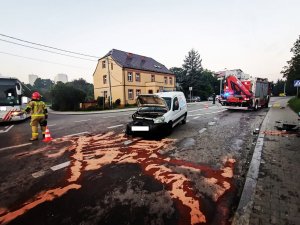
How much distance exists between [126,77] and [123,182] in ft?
94.9

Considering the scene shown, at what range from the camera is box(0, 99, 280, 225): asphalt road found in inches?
113

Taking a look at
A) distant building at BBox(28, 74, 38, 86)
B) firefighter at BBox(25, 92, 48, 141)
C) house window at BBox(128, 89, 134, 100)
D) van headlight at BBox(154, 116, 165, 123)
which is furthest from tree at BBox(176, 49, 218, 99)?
distant building at BBox(28, 74, 38, 86)

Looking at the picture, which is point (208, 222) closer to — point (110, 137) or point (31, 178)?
point (31, 178)

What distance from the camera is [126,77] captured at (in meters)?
31.7

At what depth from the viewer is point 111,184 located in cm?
385

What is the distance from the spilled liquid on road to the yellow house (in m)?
24.3

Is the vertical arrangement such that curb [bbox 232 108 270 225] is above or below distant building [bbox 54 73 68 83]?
below

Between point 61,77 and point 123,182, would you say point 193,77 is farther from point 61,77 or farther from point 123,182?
point 61,77

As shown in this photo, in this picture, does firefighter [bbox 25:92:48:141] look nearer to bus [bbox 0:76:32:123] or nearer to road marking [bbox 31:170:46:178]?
road marking [bbox 31:170:46:178]

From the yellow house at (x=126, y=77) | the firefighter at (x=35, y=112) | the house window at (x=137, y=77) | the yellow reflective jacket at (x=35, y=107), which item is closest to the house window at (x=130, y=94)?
the yellow house at (x=126, y=77)

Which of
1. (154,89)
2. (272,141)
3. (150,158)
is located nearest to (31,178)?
(150,158)

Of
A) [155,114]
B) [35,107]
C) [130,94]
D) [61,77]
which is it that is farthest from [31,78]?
[155,114]

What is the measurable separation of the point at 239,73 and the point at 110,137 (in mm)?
14698

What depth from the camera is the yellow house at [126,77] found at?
31750 mm
